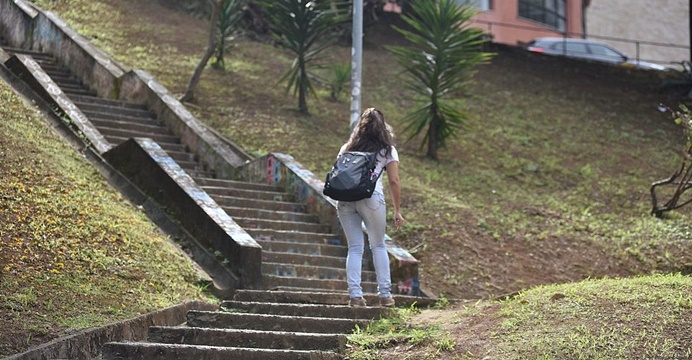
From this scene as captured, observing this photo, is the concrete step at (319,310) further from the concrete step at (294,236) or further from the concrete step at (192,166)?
the concrete step at (192,166)

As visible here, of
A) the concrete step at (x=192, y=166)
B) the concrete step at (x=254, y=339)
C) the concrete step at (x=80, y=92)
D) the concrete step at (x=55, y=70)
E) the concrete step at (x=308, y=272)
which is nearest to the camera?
the concrete step at (x=254, y=339)

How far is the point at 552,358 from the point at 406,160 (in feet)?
37.2

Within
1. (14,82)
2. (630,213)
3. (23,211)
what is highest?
(14,82)

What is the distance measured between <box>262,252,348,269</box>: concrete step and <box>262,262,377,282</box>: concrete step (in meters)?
0.13

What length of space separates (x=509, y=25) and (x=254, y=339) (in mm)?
25205

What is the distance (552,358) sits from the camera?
711cm

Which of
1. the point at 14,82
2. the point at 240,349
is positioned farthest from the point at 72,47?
the point at 240,349

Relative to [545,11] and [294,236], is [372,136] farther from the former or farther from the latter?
[545,11]

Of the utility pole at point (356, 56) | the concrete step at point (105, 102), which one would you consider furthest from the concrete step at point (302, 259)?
the concrete step at point (105, 102)

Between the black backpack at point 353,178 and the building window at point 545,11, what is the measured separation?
89.5 ft

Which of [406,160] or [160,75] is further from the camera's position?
[160,75]

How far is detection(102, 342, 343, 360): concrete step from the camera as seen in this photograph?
299 inches

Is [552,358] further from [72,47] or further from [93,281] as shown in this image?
[72,47]

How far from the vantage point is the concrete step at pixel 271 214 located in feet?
41.9
